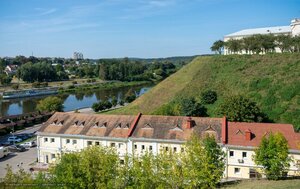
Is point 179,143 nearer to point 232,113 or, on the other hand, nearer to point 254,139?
point 254,139

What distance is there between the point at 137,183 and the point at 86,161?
356cm

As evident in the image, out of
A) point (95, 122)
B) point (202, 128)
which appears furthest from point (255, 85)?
point (95, 122)

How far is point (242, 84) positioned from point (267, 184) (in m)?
33.4

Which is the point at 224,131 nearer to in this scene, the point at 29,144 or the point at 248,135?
the point at 248,135

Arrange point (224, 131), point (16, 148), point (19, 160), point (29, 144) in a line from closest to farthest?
point (224, 131), point (19, 160), point (16, 148), point (29, 144)

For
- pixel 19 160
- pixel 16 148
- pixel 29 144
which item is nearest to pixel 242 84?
pixel 29 144

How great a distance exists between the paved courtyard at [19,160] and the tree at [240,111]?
2293 cm

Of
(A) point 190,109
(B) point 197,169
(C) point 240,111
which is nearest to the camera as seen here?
(B) point 197,169

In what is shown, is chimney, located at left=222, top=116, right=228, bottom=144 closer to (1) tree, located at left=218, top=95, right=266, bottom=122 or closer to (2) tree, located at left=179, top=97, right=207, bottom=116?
(1) tree, located at left=218, top=95, right=266, bottom=122

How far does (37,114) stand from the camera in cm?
6338

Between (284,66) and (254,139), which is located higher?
(284,66)

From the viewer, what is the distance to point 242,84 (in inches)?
2223

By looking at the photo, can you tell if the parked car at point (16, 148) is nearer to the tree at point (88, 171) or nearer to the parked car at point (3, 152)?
the parked car at point (3, 152)

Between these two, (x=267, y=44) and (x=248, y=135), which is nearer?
(x=248, y=135)
